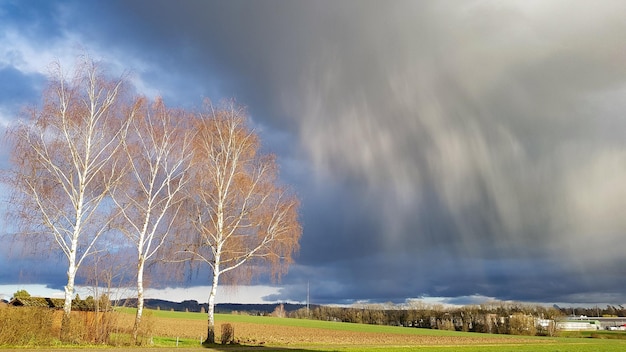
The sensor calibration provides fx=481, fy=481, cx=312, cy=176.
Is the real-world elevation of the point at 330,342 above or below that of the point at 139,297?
below

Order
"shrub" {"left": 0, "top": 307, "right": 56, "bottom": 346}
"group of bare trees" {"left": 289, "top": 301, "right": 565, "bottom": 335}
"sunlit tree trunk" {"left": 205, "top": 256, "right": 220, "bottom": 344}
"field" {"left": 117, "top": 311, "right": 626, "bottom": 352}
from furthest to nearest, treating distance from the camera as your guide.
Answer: "group of bare trees" {"left": 289, "top": 301, "right": 565, "bottom": 335}, "field" {"left": 117, "top": 311, "right": 626, "bottom": 352}, "sunlit tree trunk" {"left": 205, "top": 256, "right": 220, "bottom": 344}, "shrub" {"left": 0, "top": 307, "right": 56, "bottom": 346}

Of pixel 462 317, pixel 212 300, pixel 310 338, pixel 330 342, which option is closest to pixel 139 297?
pixel 212 300

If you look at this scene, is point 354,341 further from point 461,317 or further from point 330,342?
point 461,317

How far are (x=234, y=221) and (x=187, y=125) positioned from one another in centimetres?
813

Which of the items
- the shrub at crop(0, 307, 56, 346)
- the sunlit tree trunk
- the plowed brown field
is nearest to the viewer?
the shrub at crop(0, 307, 56, 346)

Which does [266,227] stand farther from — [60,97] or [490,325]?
[490,325]

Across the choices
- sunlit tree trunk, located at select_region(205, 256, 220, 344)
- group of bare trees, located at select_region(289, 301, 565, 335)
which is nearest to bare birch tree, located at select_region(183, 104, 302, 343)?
sunlit tree trunk, located at select_region(205, 256, 220, 344)

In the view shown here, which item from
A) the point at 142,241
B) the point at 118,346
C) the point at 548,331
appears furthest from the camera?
the point at 548,331

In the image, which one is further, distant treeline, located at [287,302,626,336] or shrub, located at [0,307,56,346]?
distant treeline, located at [287,302,626,336]

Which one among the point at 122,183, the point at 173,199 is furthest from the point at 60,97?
the point at 173,199

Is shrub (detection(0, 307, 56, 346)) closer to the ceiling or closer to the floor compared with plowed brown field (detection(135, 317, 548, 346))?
closer to the ceiling

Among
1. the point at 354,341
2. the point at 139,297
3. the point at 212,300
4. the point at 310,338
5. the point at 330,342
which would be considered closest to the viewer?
the point at 139,297

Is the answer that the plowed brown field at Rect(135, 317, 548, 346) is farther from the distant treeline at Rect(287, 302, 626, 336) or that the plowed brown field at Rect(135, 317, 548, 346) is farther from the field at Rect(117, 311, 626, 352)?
the distant treeline at Rect(287, 302, 626, 336)

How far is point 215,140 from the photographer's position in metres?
38.4
